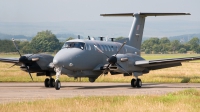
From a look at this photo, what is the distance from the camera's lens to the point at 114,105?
69.4 ft

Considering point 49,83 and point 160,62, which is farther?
point 49,83

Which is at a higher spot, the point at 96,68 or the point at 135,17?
the point at 135,17

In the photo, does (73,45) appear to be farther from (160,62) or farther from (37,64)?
(160,62)

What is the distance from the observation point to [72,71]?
34344mm

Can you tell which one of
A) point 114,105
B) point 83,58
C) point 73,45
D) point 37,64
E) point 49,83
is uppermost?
point 73,45

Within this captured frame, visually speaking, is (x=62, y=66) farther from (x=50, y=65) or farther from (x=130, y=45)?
(x=130, y=45)

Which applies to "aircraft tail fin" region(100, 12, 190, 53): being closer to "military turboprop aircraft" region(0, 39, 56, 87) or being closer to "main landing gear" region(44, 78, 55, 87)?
"military turboprop aircraft" region(0, 39, 56, 87)

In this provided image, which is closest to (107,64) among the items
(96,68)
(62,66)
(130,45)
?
(96,68)

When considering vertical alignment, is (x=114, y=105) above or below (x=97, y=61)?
below

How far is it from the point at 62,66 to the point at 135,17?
12431 mm

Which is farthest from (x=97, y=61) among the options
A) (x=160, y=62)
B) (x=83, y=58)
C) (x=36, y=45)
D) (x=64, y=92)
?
(x=36, y=45)

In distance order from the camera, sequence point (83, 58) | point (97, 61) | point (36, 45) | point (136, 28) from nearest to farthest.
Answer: point (83, 58)
point (97, 61)
point (136, 28)
point (36, 45)

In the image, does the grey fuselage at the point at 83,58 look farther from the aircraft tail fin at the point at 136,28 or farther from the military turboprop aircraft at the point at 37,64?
the aircraft tail fin at the point at 136,28

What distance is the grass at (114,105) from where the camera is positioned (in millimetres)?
19531
